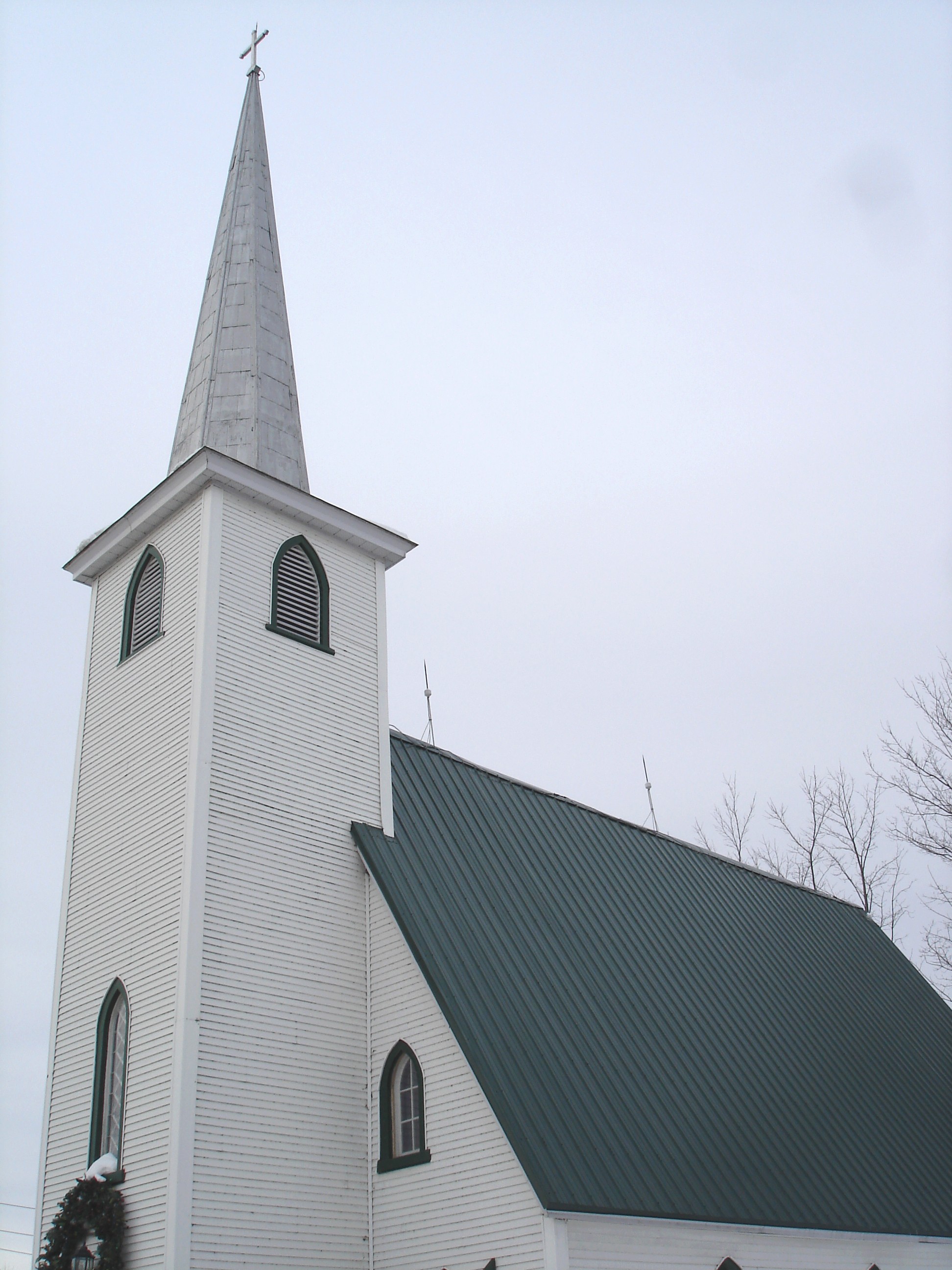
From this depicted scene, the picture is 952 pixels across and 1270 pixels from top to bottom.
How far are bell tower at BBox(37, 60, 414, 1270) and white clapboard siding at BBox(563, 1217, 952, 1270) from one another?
2.70m

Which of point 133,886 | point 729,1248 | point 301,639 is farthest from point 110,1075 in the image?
point 729,1248

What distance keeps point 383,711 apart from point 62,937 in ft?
16.2

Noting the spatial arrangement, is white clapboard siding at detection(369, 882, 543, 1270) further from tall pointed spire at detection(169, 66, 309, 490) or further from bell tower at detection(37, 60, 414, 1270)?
tall pointed spire at detection(169, 66, 309, 490)

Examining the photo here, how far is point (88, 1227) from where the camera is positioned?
12523mm

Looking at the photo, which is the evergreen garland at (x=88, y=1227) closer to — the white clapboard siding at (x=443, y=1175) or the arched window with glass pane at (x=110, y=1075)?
the arched window with glass pane at (x=110, y=1075)

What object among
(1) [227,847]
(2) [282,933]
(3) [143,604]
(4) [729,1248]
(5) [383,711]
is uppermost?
(3) [143,604]

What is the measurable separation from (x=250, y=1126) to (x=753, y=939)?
432 inches

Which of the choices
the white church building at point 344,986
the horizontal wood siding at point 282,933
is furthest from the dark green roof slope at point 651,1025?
the horizontal wood siding at point 282,933

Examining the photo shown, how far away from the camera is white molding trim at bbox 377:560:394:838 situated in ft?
52.4

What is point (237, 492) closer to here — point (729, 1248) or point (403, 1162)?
point (403, 1162)

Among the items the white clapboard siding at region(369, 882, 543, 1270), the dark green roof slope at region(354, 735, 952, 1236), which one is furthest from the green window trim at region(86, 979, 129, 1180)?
the dark green roof slope at region(354, 735, 952, 1236)

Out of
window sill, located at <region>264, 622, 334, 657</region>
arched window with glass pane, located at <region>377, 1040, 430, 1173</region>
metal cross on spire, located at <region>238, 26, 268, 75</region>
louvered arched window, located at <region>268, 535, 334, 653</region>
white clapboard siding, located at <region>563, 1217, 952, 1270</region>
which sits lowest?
white clapboard siding, located at <region>563, 1217, 952, 1270</region>

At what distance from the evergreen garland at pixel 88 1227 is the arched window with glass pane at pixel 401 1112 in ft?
9.23

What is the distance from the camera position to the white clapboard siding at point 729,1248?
1210 centimetres
